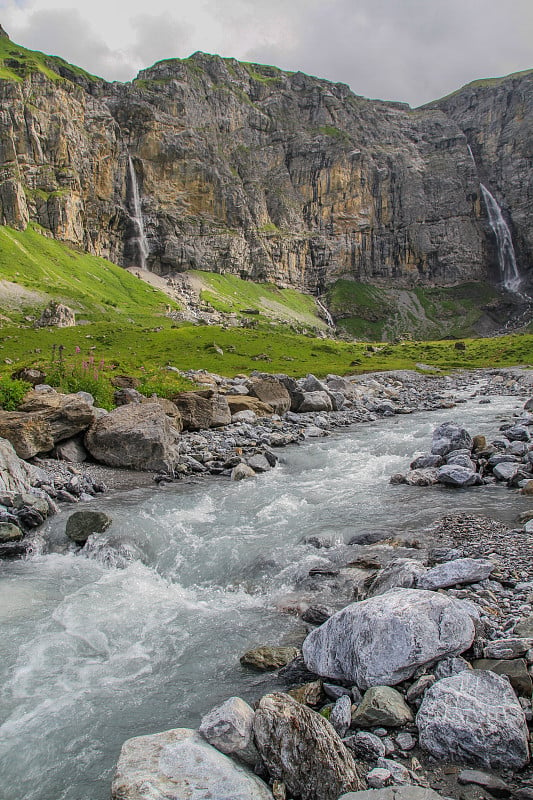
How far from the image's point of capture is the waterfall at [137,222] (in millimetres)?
170250

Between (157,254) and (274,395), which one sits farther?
(157,254)

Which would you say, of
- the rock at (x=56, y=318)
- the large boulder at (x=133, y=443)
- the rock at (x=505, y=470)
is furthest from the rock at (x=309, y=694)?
the rock at (x=56, y=318)

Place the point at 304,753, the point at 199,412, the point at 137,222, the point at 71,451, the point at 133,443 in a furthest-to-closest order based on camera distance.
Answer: the point at 137,222 → the point at 199,412 → the point at 71,451 → the point at 133,443 → the point at 304,753

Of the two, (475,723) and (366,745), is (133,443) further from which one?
(475,723)

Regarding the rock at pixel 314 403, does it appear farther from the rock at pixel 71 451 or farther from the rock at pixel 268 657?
the rock at pixel 268 657

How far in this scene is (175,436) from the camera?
25.1 m

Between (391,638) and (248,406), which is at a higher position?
(248,406)

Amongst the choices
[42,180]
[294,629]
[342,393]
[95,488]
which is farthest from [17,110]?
[294,629]

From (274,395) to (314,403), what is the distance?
3.52m

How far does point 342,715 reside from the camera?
6.73 meters

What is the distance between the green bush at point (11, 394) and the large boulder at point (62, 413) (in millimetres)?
832

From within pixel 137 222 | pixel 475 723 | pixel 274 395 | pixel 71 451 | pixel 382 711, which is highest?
pixel 137 222

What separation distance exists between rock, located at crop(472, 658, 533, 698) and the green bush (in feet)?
74.0

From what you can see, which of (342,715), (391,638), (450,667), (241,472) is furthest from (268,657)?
(241,472)
